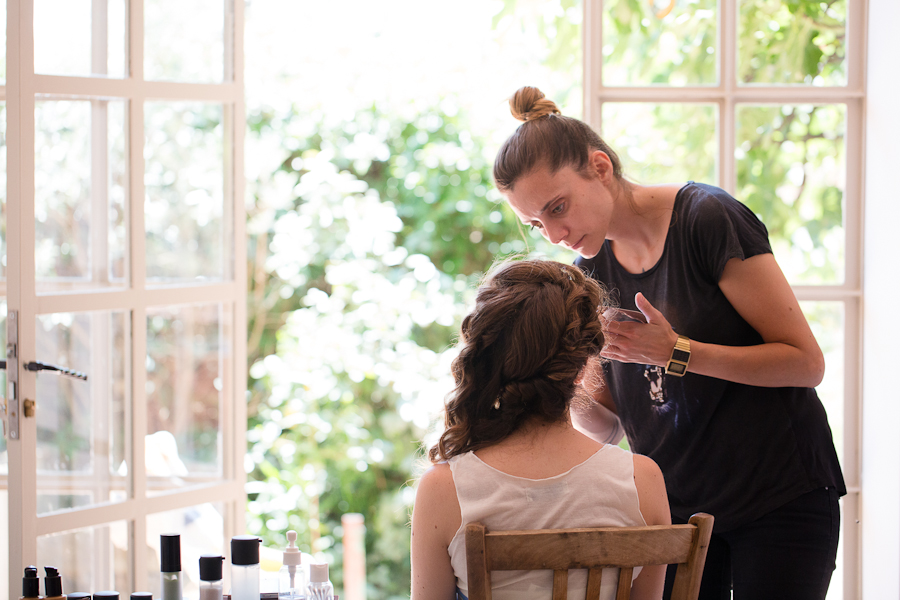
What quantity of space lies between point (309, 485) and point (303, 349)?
68 cm

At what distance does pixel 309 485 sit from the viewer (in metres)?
3.87

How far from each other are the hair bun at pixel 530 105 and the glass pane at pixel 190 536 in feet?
4.58

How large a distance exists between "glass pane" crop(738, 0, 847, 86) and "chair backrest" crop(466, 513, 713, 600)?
1.50 meters

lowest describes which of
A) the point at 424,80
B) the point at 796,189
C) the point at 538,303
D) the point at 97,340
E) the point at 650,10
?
the point at 97,340

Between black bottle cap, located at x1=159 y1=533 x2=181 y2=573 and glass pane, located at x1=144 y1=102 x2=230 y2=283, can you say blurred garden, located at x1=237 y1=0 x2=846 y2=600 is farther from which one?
black bottle cap, located at x1=159 y1=533 x2=181 y2=573

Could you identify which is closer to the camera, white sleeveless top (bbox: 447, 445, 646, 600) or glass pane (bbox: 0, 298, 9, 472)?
white sleeveless top (bbox: 447, 445, 646, 600)

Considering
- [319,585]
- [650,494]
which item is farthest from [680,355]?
[319,585]

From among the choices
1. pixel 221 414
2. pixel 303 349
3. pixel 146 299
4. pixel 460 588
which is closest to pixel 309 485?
pixel 303 349

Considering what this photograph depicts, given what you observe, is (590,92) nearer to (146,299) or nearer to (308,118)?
(146,299)

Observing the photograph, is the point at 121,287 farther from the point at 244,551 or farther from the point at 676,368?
the point at 676,368

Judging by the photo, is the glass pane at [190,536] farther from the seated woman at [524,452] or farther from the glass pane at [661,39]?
the glass pane at [661,39]

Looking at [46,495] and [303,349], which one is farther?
[303,349]

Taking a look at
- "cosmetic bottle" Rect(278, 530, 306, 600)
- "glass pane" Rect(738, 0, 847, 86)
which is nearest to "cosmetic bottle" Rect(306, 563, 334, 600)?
"cosmetic bottle" Rect(278, 530, 306, 600)

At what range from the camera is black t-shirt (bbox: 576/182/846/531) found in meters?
1.31
